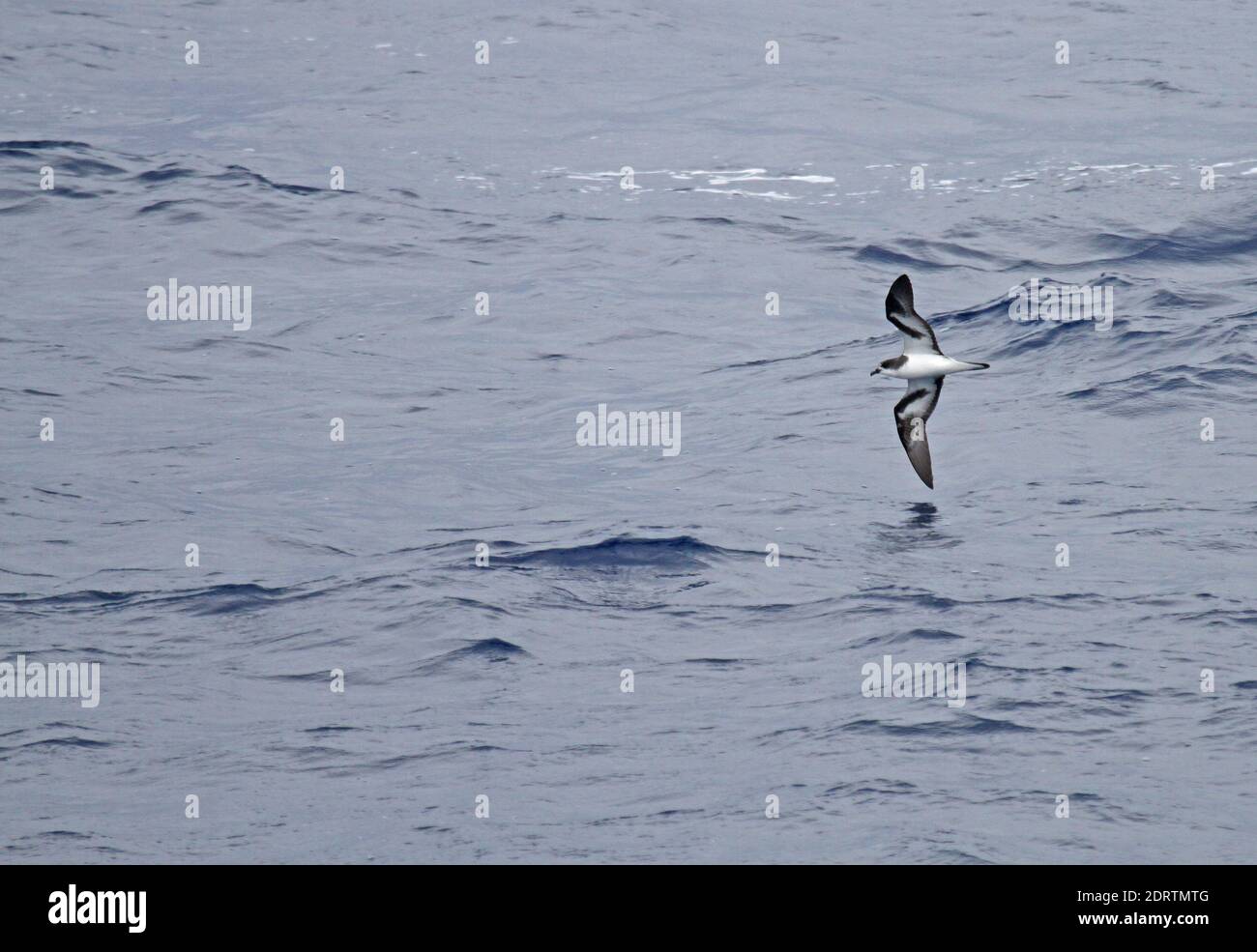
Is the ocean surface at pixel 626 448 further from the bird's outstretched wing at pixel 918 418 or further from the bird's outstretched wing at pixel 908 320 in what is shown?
the bird's outstretched wing at pixel 908 320

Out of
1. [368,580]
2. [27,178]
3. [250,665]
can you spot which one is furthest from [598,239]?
[250,665]

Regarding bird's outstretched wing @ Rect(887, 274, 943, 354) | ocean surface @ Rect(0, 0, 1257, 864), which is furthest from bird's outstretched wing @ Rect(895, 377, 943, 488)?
bird's outstretched wing @ Rect(887, 274, 943, 354)

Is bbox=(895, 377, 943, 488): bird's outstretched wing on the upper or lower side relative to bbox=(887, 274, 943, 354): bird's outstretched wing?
lower

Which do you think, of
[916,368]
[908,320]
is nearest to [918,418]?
[916,368]

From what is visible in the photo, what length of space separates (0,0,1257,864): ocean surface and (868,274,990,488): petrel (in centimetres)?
101

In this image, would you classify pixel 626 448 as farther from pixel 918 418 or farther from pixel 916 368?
pixel 916 368

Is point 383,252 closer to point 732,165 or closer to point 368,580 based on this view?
point 732,165

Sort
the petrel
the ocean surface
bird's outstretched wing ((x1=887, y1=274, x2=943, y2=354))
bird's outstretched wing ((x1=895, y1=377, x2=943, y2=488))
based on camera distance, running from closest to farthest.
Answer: the ocean surface → bird's outstretched wing ((x1=887, y1=274, x2=943, y2=354)) → the petrel → bird's outstretched wing ((x1=895, y1=377, x2=943, y2=488))

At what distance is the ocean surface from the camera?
16266 mm

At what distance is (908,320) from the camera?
2088cm

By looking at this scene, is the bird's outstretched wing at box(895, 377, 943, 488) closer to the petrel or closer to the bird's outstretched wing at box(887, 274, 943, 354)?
the petrel

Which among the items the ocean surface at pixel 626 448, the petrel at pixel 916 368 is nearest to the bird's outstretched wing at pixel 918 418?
the petrel at pixel 916 368

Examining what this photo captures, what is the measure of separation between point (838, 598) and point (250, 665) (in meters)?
6.48
